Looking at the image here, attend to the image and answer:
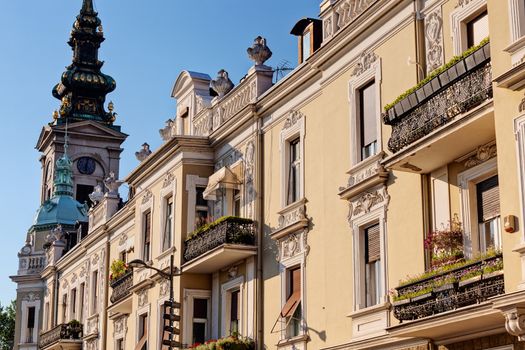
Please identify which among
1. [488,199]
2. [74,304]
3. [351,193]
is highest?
[74,304]

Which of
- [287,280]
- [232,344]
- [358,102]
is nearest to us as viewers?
[358,102]

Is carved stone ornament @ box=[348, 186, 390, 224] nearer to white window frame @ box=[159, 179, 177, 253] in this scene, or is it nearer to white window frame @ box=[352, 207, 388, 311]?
white window frame @ box=[352, 207, 388, 311]

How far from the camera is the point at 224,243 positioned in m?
28.2

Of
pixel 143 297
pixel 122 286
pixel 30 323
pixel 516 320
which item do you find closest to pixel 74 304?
pixel 30 323

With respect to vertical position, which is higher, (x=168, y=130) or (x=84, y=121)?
(x=84, y=121)

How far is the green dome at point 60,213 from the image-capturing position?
61.5 metres

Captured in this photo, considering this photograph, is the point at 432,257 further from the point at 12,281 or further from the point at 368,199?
the point at 12,281

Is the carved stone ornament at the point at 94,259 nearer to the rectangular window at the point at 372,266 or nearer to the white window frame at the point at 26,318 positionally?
the white window frame at the point at 26,318

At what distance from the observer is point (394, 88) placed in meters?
22.3

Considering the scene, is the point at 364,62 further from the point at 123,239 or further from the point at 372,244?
the point at 123,239

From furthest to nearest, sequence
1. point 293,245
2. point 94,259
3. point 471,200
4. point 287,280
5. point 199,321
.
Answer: point 94,259 → point 199,321 → point 287,280 → point 293,245 → point 471,200

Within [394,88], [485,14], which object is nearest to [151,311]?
[394,88]

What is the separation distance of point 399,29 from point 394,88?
4.07 feet

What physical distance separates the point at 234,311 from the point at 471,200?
11697 mm
